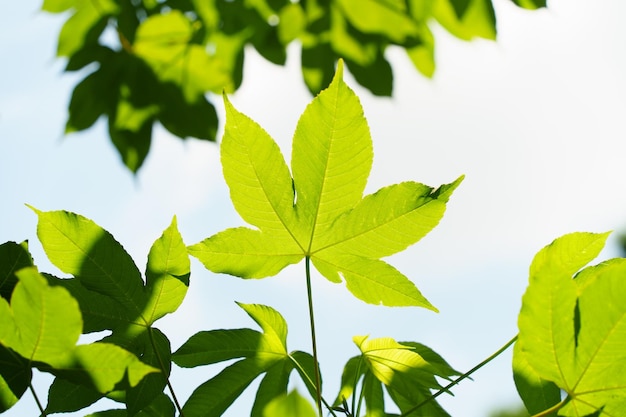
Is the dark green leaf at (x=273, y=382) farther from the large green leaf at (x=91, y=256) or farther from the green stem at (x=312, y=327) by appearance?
the large green leaf at (x=91, y=256)

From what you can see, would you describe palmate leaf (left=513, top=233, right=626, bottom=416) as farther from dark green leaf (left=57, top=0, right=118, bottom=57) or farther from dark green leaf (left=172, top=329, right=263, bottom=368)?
dark green leaf (left=57, top=0, right=118, bottom=57)

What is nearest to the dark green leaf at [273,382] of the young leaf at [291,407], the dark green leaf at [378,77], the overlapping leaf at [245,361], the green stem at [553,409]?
the overlapping leaf at [245,361]

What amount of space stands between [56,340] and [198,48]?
1.76 m

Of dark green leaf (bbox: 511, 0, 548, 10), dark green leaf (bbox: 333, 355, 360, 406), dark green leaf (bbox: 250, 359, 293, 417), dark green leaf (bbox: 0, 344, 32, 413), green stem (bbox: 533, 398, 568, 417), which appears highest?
dark green leaf (bbox: 511, 0, 548, 10)

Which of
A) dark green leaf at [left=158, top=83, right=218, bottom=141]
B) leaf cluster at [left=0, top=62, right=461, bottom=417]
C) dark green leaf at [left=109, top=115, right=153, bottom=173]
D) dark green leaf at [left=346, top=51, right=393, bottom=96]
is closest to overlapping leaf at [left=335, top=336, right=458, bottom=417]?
leaf cluster at [left=0, top=62, right=461, bottom=417]

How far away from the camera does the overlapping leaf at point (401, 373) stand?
0.77 m

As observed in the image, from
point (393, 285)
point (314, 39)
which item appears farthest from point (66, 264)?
point (314, 39)

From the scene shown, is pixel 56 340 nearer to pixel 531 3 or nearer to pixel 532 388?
pixel 532 388

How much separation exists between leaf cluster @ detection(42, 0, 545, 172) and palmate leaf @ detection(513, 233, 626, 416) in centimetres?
148

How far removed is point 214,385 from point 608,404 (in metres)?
0.46

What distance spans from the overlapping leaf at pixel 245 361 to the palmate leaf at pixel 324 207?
0.08 meters

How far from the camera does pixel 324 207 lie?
80 cm

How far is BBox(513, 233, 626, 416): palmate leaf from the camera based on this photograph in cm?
56

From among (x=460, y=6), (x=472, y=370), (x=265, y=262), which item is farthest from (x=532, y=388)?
(x=460, y=6)
